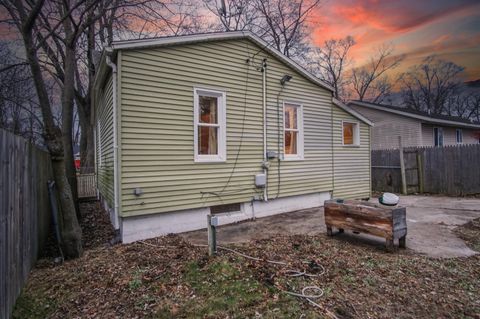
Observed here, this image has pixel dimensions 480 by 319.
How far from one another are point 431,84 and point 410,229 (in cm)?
3857

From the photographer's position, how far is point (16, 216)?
10.3 ft

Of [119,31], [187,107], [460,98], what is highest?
[460,98]

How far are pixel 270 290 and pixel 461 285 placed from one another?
2.62 metres

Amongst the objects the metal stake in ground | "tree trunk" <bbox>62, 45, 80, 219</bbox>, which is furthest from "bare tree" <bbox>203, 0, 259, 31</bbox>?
the metal stake in ground

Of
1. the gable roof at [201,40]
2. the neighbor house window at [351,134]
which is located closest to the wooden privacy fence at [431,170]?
the neighbor house window at [351,134]

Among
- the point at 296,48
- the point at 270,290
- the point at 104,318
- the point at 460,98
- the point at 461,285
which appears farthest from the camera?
the point at 460,98

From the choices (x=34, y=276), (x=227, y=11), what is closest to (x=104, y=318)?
(x=34, y=276)

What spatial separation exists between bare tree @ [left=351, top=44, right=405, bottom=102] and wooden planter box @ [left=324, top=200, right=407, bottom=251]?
3033cm

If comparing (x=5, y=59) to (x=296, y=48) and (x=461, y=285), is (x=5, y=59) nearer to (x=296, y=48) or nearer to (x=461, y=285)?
(x=461, y=285)

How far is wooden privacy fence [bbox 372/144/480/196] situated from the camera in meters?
11.5

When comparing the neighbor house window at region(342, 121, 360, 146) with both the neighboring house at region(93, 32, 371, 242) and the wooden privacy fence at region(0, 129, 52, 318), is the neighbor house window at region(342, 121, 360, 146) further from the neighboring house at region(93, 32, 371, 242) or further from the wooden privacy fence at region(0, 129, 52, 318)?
the wooden privacy fence at region(0, 129, 52, 318)

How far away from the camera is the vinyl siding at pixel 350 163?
9.55 metres

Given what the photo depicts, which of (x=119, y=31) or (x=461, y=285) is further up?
(x=119, y=31)

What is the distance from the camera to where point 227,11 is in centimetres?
1905
